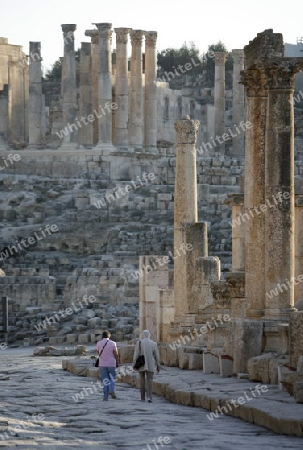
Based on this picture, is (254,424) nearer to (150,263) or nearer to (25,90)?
(150,263)

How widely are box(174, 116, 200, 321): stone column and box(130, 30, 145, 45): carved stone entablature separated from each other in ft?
94.1

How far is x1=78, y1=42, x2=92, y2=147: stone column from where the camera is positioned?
6066 cm

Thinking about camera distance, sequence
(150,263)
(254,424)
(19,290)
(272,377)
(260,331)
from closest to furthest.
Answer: (254,424)
(272,377)
(260,331)
(150,263)
(19,290)

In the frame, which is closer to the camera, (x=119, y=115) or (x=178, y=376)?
(x=178, y=376)

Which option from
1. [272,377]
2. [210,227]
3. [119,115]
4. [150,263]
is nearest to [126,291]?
[210,227]

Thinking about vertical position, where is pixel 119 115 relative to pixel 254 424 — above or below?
above

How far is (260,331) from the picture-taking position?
23.0m

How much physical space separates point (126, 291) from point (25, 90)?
22.7 meters

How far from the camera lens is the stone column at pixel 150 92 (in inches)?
2413

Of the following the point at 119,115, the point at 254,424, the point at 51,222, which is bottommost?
the point at 254,424

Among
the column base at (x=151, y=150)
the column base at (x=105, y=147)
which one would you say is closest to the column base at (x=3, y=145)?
the column base at (x=105, y=147)

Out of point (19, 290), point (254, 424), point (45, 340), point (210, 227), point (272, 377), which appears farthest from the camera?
point (210, 227)

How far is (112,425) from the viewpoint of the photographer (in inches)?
757

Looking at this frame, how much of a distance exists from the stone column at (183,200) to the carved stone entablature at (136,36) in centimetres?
A: 2867
